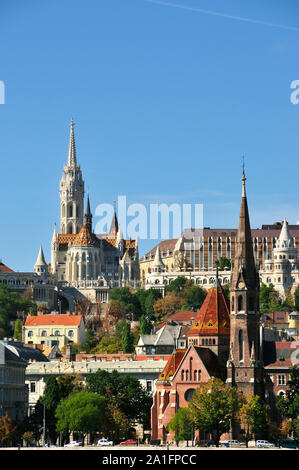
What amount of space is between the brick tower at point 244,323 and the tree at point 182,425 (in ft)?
20.4

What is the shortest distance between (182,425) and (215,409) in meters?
5.10

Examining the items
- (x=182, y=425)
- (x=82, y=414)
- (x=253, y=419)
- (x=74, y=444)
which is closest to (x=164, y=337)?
(x=182, y=425)

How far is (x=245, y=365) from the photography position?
13938 cm

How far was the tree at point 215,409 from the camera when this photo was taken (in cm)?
12912

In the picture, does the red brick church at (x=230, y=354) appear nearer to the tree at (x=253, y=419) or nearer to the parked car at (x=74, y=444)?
the tree at (x=253, y=419)

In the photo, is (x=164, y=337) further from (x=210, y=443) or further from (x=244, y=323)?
(x=210, y=443)

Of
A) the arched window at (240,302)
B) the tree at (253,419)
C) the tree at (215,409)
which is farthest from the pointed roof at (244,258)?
the tree at (253,419)

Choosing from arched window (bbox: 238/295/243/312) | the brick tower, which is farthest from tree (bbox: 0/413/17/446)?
arched window (bbox: 238/295/243/312)

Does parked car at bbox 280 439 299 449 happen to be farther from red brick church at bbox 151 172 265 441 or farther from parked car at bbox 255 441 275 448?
red brick church at bbox 151 172 265 441

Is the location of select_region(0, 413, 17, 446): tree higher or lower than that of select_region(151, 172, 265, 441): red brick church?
lower

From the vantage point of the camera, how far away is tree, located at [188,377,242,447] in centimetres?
12912

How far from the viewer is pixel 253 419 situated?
430 ft

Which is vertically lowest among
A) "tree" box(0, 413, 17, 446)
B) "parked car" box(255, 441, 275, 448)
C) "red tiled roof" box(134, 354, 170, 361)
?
"parked car" box(255, 441, 275, 448)
